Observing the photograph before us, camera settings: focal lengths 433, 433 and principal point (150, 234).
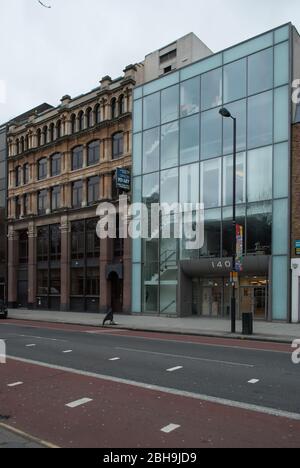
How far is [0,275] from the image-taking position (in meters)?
45.9

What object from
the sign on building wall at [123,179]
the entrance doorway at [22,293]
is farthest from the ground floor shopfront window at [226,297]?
the entrance doorway at [22,293]

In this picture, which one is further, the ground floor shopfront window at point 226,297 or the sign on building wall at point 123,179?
the sign on building wall at point 123,179

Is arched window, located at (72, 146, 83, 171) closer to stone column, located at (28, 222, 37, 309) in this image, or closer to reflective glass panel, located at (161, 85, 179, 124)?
stone column, located at (28, 222, 37, 309)

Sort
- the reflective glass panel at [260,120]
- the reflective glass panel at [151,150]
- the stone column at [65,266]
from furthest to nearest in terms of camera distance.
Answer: the stone column at [65,266] < the reflective glass panel at [151,150] < the reflective glass panel at [260,120]

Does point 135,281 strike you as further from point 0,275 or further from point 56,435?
point 56,435

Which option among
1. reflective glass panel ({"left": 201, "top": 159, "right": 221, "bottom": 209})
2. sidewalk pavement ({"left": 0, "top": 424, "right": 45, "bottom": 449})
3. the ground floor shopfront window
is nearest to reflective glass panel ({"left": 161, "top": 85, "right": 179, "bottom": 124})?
reflective glass panel ({"left": 201, "top": 159, "right": 221, "bottom": 209})

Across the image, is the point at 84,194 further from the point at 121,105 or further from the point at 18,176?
the point at 18,176

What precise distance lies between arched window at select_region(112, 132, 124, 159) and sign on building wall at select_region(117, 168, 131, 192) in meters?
2.67

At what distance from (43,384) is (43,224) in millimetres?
31754

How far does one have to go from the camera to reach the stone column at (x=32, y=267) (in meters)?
40.8

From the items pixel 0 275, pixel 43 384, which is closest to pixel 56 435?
pixel 43 384

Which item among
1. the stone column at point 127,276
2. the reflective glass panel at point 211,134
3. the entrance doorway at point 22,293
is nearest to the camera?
the reflective glass panel at point 211,134

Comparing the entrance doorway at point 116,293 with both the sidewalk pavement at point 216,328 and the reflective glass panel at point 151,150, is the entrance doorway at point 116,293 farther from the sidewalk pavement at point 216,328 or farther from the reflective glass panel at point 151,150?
the reflective glass panel at point 151,150

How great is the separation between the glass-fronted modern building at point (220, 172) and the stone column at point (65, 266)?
808 centimetres
